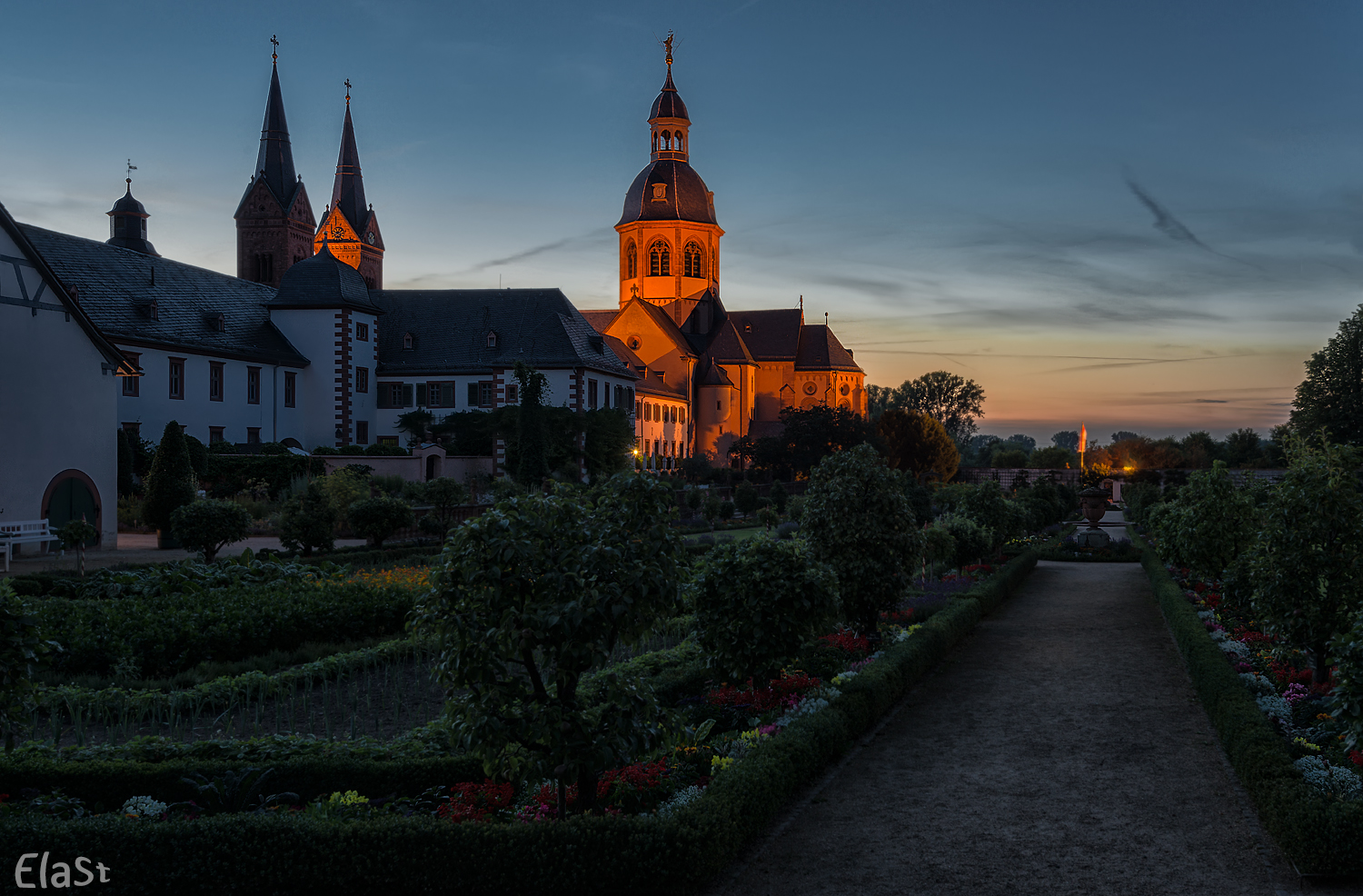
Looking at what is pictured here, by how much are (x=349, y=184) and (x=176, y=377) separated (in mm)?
38326

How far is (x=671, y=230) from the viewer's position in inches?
3253

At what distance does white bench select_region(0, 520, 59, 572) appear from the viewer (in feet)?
65.1

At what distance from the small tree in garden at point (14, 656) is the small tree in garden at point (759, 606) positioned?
5.79 m

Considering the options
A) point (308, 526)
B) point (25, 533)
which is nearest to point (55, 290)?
point (25, 533)

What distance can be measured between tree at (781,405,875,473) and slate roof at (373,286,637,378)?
1599 centimetres

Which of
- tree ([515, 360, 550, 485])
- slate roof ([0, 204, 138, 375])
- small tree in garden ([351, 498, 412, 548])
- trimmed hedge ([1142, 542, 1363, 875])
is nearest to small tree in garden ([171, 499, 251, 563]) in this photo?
small tree in garden ([351, 498, 412, 548])

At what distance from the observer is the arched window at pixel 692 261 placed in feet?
275

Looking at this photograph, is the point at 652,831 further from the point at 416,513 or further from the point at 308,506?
the point at 416,513

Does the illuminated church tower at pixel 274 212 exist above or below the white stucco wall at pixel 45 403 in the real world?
above

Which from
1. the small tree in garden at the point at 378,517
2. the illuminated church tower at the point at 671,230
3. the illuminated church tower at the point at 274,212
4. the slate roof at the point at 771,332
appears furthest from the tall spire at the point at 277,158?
the small tree in garden at the point at 378,517

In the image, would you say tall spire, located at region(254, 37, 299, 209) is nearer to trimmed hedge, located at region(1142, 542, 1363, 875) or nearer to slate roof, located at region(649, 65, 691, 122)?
slate roof, located at region(649, 65, 691, 122)

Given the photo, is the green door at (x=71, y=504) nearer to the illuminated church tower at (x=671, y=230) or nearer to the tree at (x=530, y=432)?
the tree at (x=530, y=432)

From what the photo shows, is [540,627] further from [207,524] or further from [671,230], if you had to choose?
[671,230]

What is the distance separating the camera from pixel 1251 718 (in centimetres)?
916
